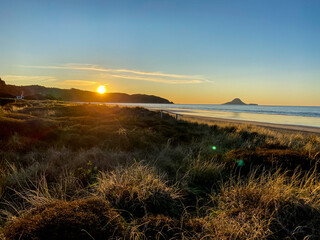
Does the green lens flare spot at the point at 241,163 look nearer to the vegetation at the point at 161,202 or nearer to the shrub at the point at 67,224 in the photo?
the vegetation at the point at 161,202

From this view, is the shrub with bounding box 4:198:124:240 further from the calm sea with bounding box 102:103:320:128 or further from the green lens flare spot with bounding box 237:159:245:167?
the calm sea with bounding box 102:103:320:128

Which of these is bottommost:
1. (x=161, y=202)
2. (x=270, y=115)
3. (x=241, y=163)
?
(x=270, y=115)

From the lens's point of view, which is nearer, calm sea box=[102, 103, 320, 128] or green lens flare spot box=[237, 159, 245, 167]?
green lens flare spot box=[237, 159, 245, 167]

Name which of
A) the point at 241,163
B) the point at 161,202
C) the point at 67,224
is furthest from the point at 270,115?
the point at 67,224

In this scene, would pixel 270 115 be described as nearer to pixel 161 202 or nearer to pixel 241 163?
pixel 241 163

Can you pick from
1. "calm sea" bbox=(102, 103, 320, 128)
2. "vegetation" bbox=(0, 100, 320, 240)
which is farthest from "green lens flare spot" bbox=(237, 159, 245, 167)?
"calm sea" bbox=(102, 103, 320, 128)

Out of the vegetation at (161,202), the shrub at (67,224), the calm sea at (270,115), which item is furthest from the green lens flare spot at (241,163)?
the calm sea at (270,115)

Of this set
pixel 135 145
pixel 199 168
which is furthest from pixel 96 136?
pixel 199 168

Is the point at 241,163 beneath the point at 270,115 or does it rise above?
above

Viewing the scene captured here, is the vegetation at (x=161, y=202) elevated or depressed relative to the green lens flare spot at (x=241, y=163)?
depressed

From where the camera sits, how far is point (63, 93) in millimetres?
164375

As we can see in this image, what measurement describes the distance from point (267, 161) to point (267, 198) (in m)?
2.26

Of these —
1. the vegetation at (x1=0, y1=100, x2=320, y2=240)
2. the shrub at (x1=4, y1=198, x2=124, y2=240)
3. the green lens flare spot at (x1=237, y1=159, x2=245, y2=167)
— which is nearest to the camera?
the shrub at (x1=4, y1=198, x2=124, y2=240)

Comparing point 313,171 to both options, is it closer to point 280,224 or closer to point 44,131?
point 280,224
